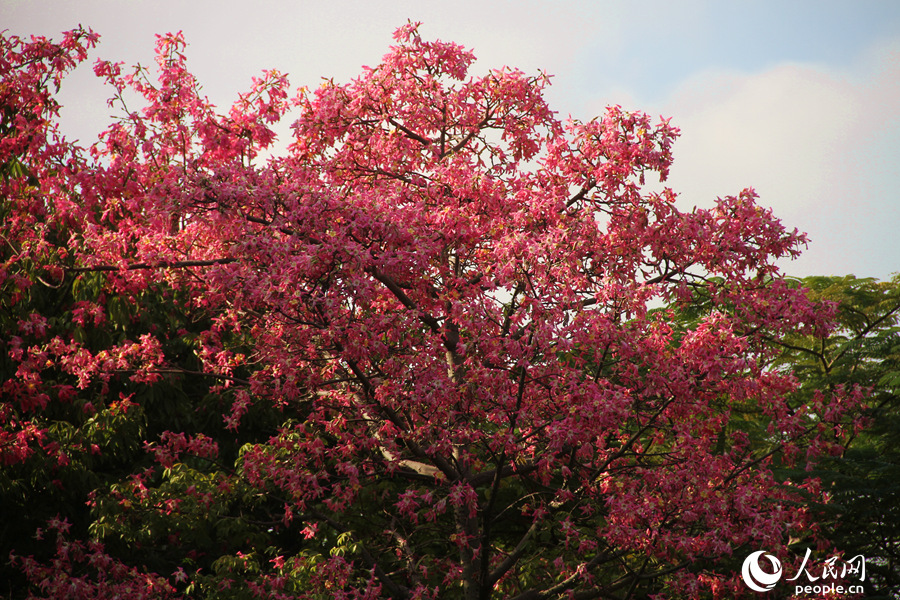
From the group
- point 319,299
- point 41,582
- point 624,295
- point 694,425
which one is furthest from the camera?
point 41,582

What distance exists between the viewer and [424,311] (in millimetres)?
10414

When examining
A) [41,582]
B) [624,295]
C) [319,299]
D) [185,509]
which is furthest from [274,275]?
[41,582]

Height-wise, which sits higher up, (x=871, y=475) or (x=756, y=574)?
(x=871, y=475)

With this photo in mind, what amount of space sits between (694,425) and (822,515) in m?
4.16

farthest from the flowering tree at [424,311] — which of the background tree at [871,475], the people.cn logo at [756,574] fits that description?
the background tree at [871,475]

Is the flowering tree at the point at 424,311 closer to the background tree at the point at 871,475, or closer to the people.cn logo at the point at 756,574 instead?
the people.cn logo at the point at 756,574

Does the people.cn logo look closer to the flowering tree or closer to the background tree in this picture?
the flowering tree

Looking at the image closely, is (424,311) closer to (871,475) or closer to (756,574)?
(756,574)

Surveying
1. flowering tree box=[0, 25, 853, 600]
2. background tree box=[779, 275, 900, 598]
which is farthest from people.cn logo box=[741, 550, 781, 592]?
background tree box=[779, 275, 900, 598]

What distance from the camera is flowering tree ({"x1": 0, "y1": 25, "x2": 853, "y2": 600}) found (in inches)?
363

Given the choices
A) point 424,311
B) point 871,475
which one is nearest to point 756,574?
point 871,475

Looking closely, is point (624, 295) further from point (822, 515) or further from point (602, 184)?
point (822, 515)

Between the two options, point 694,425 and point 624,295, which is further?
point 694,425

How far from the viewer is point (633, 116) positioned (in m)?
10.4
